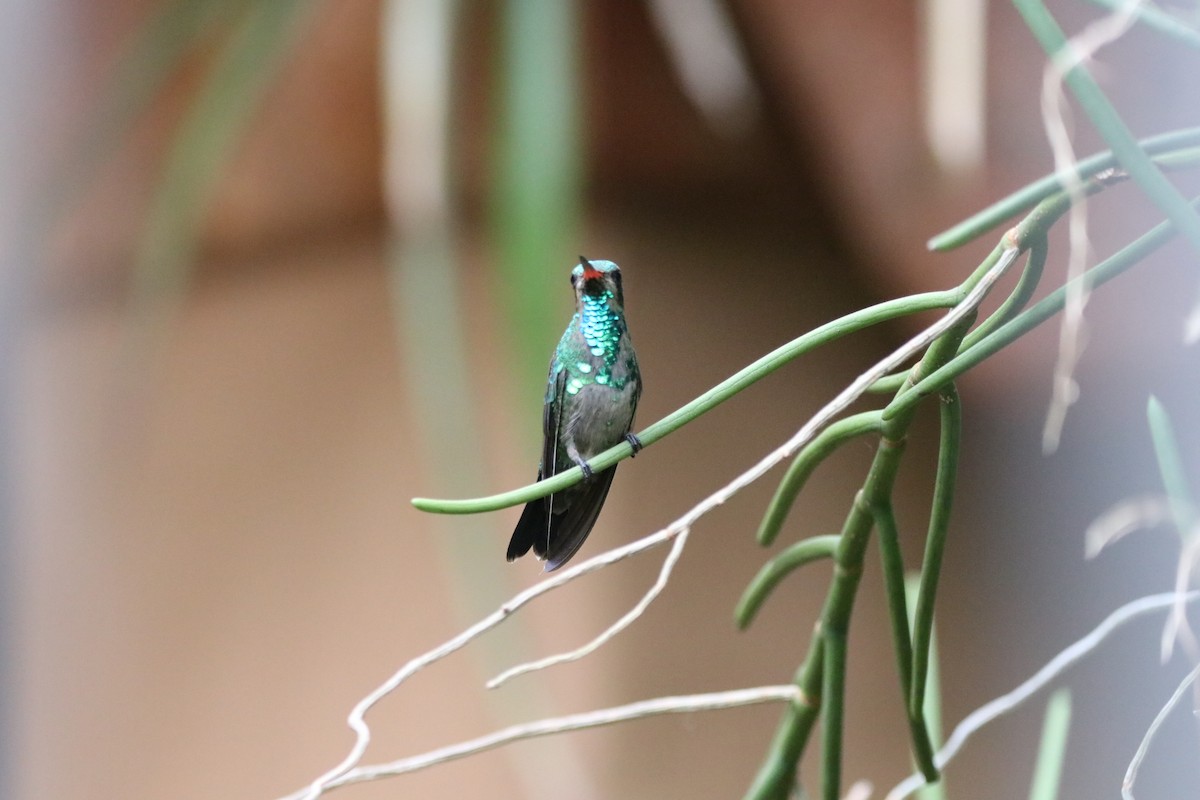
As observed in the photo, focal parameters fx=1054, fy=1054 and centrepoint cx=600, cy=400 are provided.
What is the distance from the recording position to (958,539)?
112 centimetres

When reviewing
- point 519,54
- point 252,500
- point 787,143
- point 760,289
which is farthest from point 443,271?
point 252,500

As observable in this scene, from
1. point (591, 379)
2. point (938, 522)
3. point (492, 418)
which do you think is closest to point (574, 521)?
point (591, 379)

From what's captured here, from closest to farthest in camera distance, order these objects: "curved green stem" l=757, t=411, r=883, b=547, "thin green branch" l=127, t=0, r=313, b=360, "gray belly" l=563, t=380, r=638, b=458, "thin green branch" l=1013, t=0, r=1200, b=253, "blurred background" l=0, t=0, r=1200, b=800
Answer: "thin green branch" l=1013, t=0, r=1200, b=253, "curved green stem" l=757, t=411, r=883, b=547, "thin green branch" l=127, t=0, r=313, b=360, "gray belly" l=563, t=380, r=638, b=458, "blurred background" l=0, t=0, r=1200, b=800

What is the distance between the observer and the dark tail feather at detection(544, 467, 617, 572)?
1.80 feet

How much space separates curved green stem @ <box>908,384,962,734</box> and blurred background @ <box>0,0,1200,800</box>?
0.38 m

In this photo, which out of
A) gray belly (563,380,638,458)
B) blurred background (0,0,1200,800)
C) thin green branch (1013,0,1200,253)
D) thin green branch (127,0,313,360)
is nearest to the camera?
thin green branch (1013,0,1200,253)

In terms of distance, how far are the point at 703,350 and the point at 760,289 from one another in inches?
7.2

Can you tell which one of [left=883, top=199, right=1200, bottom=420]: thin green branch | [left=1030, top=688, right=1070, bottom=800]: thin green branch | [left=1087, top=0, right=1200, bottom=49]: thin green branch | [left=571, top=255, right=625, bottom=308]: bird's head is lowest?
[left=1030, top=688, right=1070, bottom=800]: thin green branch

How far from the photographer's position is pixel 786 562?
1.53 feet

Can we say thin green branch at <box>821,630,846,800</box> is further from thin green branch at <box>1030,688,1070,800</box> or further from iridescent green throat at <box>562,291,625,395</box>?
iridescent green throat at <box>562,291,625,395</box>

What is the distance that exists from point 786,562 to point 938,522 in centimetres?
11

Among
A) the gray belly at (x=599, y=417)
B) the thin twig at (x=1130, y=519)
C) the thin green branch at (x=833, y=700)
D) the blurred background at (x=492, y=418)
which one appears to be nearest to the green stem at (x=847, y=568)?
the thin green branch at (x=833, y=700)

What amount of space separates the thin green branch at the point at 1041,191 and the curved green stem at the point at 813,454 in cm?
8

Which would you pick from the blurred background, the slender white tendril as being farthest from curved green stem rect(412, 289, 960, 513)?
the blurred background
